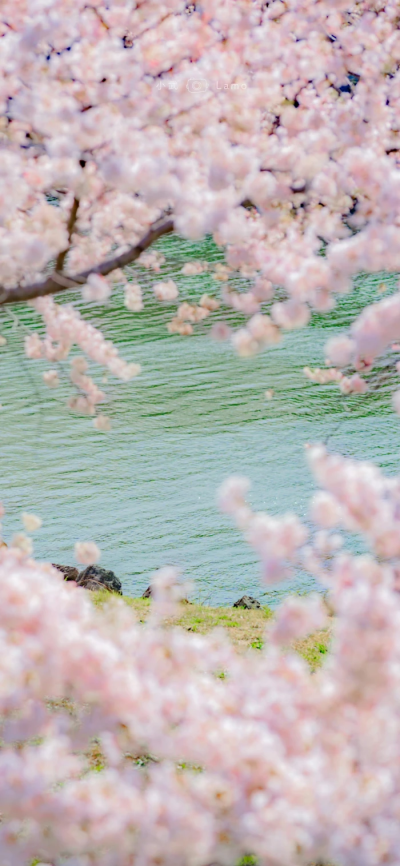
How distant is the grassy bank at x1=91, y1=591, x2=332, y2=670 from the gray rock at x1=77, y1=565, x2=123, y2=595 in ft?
3.29

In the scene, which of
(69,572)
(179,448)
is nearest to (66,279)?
(69,572)

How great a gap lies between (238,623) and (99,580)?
3.70 meters

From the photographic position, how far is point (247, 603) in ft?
51.9

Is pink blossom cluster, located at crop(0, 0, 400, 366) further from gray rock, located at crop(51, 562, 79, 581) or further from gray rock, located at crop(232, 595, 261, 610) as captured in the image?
gray rock, located at crop(51, 562, 79, 581)

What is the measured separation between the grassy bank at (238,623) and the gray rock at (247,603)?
17cm

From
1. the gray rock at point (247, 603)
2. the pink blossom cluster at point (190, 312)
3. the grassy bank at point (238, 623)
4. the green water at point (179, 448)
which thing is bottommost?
the grassy bank at point (238, 623)

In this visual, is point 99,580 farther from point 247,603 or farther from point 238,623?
point 238,623

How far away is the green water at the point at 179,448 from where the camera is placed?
770 inches

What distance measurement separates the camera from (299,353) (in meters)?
30.2

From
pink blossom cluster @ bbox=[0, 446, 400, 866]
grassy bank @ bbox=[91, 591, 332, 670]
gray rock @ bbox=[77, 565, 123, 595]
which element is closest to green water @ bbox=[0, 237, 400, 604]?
gray rock @ bbox=[77, 565, 123, 595]

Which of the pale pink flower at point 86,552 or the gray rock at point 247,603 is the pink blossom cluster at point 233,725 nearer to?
the pale pink flower at point 86,552

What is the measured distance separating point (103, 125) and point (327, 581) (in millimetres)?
3842

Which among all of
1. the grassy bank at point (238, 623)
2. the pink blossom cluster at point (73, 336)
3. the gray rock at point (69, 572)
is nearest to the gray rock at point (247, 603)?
the grassy bank at point (238, 623)

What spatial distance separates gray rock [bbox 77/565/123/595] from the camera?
16453mm
